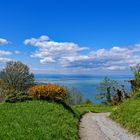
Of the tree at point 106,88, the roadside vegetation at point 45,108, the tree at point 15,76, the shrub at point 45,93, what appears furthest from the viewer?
the tree at point 106,88

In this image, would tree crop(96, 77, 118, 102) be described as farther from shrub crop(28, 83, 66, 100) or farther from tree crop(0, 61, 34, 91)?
shrub crop(28, 83, 66, 100)

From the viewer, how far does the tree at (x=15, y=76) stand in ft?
196

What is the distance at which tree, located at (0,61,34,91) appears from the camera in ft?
196

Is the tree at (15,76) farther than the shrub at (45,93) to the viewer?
Yes

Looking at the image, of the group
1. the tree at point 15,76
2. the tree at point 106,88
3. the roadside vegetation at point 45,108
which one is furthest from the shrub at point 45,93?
the tree at point 106,88

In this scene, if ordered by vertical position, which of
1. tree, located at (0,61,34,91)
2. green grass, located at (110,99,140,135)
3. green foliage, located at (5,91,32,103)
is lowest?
green grass, located at (110,99,140,135)

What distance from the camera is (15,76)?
6050 cm

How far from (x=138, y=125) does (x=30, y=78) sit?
42257 mm

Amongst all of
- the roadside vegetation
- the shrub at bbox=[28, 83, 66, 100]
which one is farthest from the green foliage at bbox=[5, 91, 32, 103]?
the shrub at bbox=[28, 83, 66, 100]

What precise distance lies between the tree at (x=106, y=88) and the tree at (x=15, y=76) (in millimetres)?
12036

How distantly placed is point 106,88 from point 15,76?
1577cm

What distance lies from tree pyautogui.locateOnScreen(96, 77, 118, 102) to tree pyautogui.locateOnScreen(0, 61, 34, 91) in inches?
474

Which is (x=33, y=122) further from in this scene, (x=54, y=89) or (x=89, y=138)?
(x=54, y=89)

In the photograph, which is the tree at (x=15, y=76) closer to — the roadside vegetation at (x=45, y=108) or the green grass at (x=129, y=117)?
the roadside vegetation at (x=45, y=108)
